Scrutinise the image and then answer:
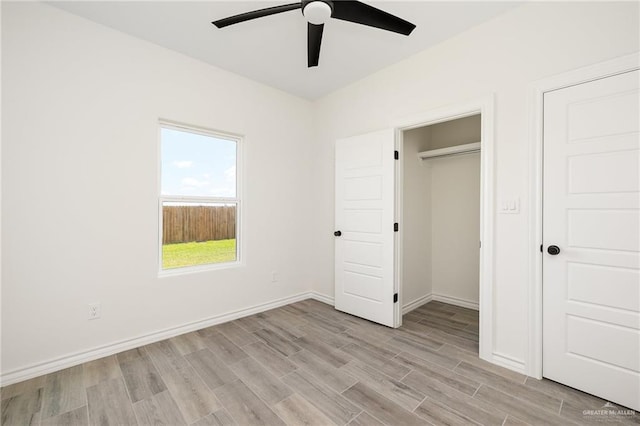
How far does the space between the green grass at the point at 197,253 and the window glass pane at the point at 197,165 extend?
1.82 feet

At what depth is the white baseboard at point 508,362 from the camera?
2115 mm

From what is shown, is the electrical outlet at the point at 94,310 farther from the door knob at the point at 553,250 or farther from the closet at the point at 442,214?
the door knob at the point at 553,250

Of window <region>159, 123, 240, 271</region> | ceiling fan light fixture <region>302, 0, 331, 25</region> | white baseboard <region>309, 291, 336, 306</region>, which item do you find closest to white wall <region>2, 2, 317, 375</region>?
window <region>159, 123, 240, 271</region>

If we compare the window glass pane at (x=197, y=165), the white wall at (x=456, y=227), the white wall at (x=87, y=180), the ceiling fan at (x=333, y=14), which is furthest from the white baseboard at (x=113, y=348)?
the ceiling fan at (x=333, y=14)

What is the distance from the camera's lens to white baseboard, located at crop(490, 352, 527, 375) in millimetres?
2115

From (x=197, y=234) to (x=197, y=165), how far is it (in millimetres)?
766

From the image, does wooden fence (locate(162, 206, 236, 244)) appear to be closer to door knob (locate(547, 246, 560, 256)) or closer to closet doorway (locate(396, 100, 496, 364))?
closet doorway (locate(396, 100, 496, 364))

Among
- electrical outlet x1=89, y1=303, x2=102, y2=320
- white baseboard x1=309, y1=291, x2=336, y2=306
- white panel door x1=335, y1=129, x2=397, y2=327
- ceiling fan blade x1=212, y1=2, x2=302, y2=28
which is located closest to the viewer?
ceiling fan blade x1=212, y1=2, x2=302, y2=28

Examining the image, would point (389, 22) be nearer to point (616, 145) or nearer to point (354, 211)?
point (616, 145)

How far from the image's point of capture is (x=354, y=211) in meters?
3.31

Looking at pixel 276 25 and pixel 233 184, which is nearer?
pixel 276 25

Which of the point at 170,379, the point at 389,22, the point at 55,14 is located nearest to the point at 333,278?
the point at 170,379

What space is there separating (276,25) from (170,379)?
117 inches

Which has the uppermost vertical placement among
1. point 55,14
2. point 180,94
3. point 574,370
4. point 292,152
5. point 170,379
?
point 55,14
